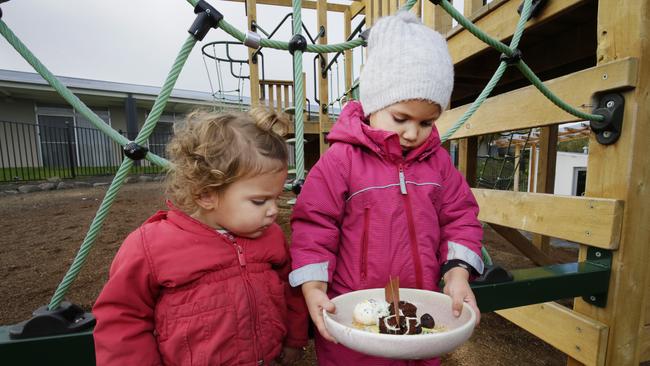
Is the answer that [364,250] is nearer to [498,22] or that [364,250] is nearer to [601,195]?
[601,195]

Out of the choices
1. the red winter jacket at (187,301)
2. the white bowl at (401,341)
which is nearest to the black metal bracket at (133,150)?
the red winter jacket at (187,301)

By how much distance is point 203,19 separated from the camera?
33.6 inches

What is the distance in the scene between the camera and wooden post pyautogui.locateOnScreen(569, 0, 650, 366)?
1.27m

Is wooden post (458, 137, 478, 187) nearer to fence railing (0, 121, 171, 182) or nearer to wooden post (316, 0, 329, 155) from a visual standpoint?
wooden post (316, 0, 329, 155)

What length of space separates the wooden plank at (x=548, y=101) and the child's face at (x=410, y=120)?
2.67ft

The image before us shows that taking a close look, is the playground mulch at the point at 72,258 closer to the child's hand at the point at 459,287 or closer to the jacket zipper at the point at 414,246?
the jacket zipper at the point at 414,246

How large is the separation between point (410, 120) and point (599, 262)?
3.37 feet

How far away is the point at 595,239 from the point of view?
53.3 inches

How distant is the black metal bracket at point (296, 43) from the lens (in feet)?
3.31

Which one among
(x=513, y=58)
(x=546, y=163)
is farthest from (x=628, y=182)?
(x=546, y=163)

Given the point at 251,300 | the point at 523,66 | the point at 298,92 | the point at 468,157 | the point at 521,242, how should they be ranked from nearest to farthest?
the point at 251,300 < the point at 298,92 < the point at 523,66 < the point at 521,242 < the point at 468,157

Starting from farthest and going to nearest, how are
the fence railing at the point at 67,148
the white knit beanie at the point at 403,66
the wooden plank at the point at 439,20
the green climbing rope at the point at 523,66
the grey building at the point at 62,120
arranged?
the fence railing at the point at 67,148 → the grey building at the point at 62,120 → the wooden plank at the point at 439,20 → the green climbing rope at the point at 523,66 → the white knit beanie at the point at 403,66

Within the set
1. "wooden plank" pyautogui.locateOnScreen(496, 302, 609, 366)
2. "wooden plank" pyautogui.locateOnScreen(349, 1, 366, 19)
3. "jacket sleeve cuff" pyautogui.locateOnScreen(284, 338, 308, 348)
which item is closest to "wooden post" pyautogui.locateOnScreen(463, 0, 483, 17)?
"wooden plank" pyautogui.locateOnScreen(496, 302, 609, 366)

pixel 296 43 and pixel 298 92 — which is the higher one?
pixel 296 43
